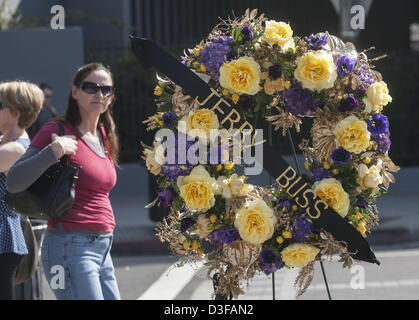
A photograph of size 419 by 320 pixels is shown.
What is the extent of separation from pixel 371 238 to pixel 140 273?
127 inches

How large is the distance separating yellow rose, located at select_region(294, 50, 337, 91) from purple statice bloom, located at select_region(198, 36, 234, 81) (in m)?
0.29

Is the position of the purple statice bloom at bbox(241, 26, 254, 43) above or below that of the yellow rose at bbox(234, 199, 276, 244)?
above

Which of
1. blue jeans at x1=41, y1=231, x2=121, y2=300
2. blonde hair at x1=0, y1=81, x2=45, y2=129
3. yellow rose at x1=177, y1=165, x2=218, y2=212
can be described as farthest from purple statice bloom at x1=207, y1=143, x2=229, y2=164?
blonde hair at x1=0, y1=81, x2=45, y2=129

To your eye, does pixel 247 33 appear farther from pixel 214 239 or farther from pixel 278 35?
pixel 214 239

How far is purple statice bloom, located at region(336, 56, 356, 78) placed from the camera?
3.20 meters

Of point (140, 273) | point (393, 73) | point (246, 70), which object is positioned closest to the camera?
point (246, 70)

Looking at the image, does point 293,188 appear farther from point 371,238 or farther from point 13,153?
point 371,238

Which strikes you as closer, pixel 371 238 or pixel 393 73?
pixel 371 238

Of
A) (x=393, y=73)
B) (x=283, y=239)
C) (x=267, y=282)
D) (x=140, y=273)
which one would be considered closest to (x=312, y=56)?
(x=283, y=239)

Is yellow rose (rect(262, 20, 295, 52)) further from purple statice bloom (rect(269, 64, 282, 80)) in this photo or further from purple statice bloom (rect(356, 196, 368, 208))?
purple statice bloom (rect(356, 196, 368, 208))

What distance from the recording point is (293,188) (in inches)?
120

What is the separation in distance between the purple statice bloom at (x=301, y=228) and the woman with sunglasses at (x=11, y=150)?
1.82 metres

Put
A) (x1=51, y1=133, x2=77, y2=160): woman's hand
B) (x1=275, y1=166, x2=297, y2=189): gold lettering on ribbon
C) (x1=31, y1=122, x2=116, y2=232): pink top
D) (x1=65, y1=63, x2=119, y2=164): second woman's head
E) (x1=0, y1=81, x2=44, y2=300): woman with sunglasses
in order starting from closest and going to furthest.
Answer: (x1=275, y1=166, x2=297, y2=189): gold lettering on ribbon < (x1=51, y1=133, x2=77, y2=160): woman's hand < (x1=31, y1=122, x2=116, y2=232): pink top < (x1=65, y1=63, x2=119, y2=164): second woman's head < (x1=0, y1=81, x2=44, y2=300): woman with sunglasses

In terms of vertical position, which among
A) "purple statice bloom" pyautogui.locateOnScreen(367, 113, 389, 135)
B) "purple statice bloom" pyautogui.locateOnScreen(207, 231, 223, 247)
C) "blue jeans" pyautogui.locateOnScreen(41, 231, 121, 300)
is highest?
"purple statice bloom" pyautogui.locateOnScreen(367, 113, 389, 135)
